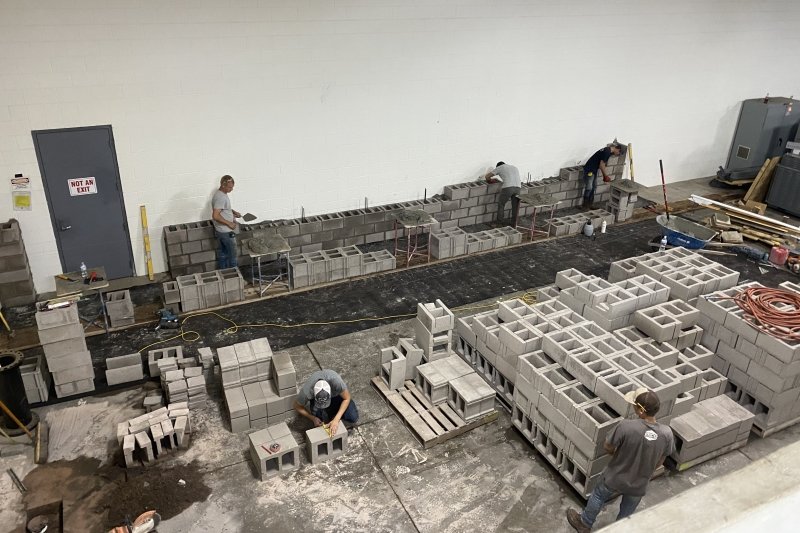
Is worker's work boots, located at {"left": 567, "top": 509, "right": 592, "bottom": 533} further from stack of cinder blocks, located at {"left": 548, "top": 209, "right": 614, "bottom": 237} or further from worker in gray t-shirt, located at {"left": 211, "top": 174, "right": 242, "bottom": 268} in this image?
stack of cinder blocks, located at {"left": 548, "top": 209, "right": 614, "bottom": 237}

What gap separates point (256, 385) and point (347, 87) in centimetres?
675

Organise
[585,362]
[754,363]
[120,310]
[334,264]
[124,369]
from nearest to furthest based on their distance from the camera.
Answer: [585,362] < [754,363] < [124,369] < [120,310] < [334,264]

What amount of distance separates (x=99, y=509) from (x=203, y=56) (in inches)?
A: 307

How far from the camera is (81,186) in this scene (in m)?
11.0

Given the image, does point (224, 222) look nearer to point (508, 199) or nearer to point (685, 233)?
point (508, 199)

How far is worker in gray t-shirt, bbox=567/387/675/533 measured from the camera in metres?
6.19

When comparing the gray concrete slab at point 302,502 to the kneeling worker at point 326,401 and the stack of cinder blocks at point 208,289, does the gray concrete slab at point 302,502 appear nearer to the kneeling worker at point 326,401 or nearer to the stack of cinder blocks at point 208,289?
the kneeling worker at point 326,401

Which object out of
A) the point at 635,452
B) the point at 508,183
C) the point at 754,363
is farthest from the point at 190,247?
the point at 754,363

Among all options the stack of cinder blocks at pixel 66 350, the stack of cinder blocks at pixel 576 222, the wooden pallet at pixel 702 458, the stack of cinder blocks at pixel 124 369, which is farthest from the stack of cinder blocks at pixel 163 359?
the stack of cinder blocks at pixel 576 222

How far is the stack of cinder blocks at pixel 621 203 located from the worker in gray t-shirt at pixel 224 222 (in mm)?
9501

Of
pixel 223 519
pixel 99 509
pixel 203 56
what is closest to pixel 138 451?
pixel 99 509

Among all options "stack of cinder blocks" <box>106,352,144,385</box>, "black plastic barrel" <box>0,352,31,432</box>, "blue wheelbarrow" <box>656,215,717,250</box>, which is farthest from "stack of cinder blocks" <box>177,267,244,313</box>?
"blue wheelbarrow" <box>656,215,717,250</box>

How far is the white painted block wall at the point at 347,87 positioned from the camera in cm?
A: 1034

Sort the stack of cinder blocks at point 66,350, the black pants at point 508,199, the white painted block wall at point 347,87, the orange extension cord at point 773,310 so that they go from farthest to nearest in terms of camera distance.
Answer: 1. the black pants at point 508,199
2. the white painted block wall at point 347,87
3. the stack of cinder blocks at point 66,350
4. the orange extension cord at point 773,310
